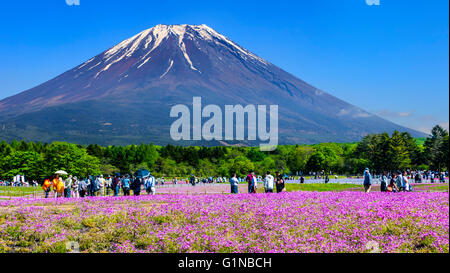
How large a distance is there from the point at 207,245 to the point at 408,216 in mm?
6348

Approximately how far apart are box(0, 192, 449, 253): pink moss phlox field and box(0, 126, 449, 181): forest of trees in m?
86.1

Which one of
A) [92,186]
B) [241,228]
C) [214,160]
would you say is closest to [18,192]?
[92,186]

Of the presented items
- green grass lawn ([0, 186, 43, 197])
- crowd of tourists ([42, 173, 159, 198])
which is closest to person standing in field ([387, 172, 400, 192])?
crowd of tourists ([42, 173, 159, 198])

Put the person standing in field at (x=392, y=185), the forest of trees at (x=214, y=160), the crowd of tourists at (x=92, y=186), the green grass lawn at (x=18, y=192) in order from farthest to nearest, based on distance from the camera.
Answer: the forest of trees at (x=214, y=160) → the green grass lawn at (x=18, y=192) → the crowd of tourists at (x=92, y=186) → the person standing in field at (x=392, y=185)

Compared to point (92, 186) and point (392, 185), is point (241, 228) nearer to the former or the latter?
point (392, 185)

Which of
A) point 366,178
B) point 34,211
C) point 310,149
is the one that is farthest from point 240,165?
point 34,211

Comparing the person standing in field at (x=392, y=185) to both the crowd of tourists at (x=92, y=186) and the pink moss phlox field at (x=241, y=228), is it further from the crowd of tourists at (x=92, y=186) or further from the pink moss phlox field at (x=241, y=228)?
the crowd of tourists at (x=92, y=186)

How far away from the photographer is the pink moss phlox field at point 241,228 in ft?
32.4

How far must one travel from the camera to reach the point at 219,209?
574 inches

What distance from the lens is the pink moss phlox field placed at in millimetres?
9867

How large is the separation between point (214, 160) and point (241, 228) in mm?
135070

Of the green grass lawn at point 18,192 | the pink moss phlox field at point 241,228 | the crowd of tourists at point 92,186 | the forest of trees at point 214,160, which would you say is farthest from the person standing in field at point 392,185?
the forest of trees at point 214,160

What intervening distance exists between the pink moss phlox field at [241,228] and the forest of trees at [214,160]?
86148mm

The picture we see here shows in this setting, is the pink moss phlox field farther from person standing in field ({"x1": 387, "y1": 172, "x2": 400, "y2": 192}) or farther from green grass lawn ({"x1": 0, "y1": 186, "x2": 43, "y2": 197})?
green grass lawn ({"x1": 0, "y1": 186, "x2": 43, "y2": 197})
